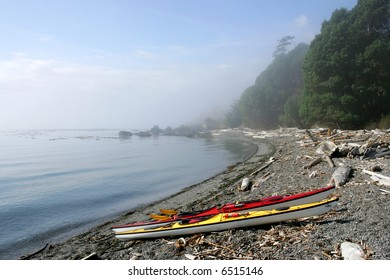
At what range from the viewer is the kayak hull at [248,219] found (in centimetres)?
848

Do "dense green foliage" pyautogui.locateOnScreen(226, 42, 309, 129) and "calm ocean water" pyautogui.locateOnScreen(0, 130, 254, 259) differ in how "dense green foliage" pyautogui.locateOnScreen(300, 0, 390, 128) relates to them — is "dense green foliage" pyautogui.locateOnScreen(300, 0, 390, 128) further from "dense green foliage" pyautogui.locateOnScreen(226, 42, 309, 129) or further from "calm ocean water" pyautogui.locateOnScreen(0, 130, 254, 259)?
"dense green foliage" pyautogui.locateOnScreen(226, 42, 309, 129)

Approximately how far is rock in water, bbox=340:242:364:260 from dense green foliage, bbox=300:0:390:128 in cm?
3463

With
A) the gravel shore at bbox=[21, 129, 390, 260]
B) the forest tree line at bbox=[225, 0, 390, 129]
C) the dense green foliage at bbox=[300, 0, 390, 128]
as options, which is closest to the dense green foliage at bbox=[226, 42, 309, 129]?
the forest tree line at bbox=[225, 0, 390, 129]

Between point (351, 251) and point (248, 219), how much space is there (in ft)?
9.68

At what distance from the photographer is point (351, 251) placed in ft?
21.0

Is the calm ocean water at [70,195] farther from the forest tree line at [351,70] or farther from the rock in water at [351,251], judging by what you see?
the forest tree line at [351,70]

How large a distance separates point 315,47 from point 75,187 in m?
39.1

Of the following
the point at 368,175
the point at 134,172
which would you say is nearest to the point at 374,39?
the point at 368,175

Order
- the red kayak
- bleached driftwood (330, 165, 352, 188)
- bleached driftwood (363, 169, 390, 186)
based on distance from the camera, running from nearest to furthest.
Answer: the red kayak, bleached driftwood (363, 169, 390, 186), bleached driftwood (330, 165, 352, 188)

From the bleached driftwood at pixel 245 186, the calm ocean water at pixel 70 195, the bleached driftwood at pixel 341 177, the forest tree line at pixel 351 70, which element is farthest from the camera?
the forest tree line at pixel 351 70

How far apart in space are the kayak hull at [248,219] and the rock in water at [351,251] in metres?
1.80

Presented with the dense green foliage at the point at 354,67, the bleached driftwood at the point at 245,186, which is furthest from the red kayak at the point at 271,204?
the dense green foliage at the point at 354,67

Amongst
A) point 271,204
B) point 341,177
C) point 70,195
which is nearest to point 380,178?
point 341,177

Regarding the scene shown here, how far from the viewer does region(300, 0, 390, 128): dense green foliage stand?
1398 inches
